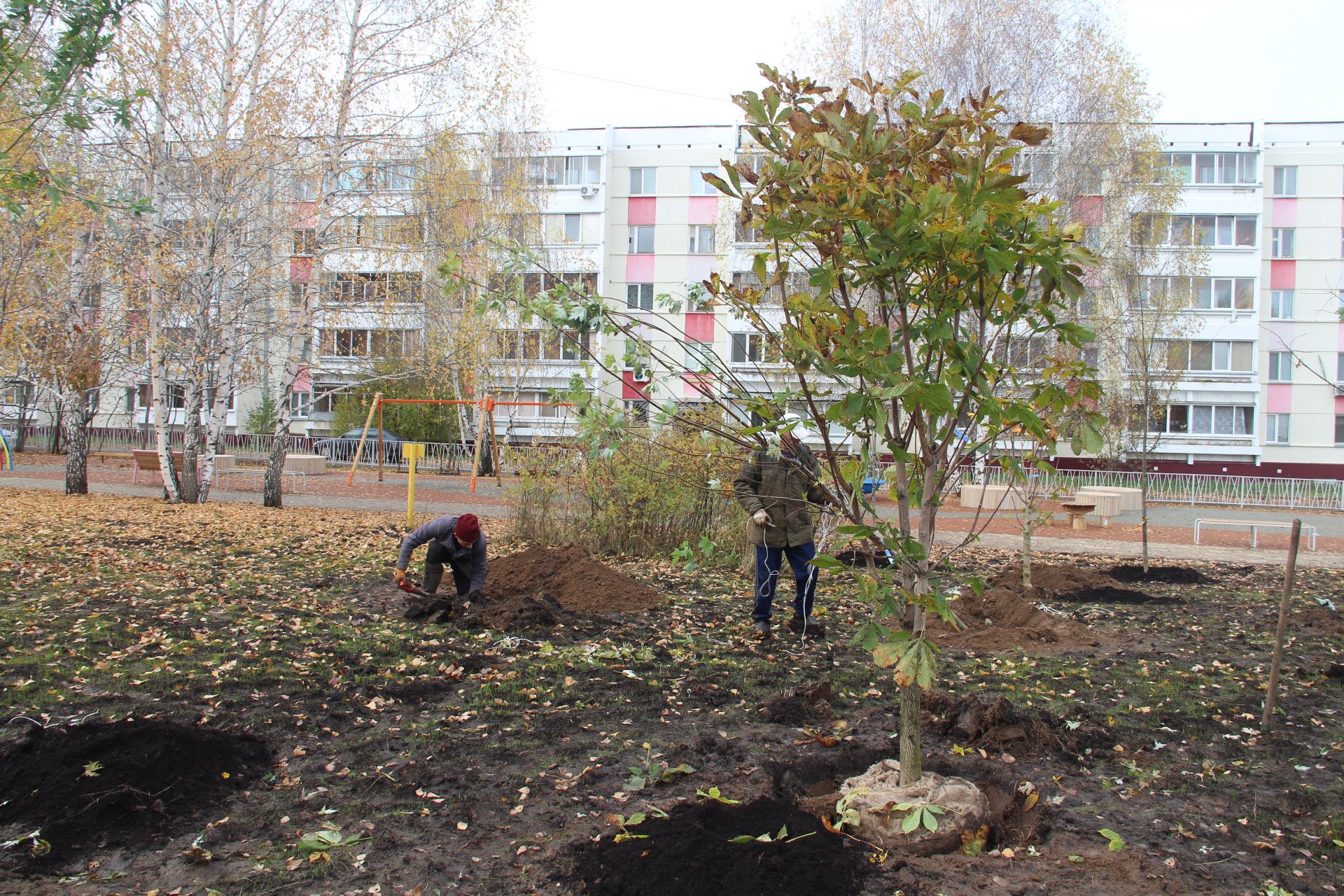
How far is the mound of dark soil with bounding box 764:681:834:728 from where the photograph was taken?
4.91 m

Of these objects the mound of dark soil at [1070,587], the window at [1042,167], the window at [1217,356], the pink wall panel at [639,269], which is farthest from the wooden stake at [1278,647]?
the window at [1217,356]

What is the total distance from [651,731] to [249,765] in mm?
1860

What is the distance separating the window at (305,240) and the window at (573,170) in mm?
23504

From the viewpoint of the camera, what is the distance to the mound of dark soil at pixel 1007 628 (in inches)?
276

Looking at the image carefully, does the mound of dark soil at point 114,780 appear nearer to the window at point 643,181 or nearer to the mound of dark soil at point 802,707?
the mound of dark soil at point 802,707

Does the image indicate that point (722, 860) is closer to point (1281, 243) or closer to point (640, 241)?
point (640, 241)

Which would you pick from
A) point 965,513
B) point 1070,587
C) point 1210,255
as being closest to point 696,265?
point 965,513

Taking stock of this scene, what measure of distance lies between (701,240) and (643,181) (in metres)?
3.48

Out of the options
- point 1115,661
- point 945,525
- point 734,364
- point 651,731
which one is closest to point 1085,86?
point 945,525

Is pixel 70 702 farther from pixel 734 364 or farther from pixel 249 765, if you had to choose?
pixel 734 364

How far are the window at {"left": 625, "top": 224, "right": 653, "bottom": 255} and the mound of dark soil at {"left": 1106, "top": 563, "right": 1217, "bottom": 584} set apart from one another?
96.4 feet

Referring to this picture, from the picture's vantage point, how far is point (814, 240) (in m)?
3.14

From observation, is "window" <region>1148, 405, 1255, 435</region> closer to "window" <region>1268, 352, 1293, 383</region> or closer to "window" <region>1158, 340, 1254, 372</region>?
"window" <region>1158, 340, 1254, 372</region>

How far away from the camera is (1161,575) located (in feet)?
35.9
